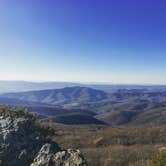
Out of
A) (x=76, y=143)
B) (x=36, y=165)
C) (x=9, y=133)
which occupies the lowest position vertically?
(x=76, y=143)

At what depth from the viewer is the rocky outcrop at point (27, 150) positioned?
1605 cm

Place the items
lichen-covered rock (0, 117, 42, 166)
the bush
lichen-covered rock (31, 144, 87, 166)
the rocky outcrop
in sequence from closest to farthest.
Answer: the bush < lichen-covered rock (31, 144, 87, 166) < the rocky outcrop < lichen-covered rock (0, 117, 42, 166)

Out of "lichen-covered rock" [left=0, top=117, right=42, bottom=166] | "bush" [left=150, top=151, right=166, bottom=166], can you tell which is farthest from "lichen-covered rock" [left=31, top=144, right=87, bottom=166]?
"bush" [left=150, top=151, right=166, bottom=166]

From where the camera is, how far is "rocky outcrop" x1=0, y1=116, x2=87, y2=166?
16.0 meters

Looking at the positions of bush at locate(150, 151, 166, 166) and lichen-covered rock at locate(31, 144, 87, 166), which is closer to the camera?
bush at locate(150, 151, 166, 166)

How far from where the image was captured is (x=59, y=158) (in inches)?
634

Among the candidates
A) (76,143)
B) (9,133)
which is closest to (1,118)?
(9,133)

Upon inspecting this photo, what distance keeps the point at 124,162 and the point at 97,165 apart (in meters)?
2.29

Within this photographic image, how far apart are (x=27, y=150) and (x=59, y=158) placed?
3.33 metres

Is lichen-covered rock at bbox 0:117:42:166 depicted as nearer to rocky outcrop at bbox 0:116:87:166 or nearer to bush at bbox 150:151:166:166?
rocky outcrop at bbox 0:116:87:166

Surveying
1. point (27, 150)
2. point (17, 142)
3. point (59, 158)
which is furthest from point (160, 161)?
point (17, 142)

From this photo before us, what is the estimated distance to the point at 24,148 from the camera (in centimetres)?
1869

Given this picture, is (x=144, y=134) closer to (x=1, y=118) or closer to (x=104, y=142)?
(x=104, y=142)

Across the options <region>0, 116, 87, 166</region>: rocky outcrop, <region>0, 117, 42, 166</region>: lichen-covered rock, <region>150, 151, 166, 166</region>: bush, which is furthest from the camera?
<region>0, 117, 42, 166</region>: lichen-covered rock
